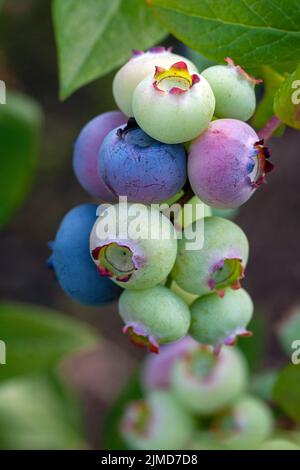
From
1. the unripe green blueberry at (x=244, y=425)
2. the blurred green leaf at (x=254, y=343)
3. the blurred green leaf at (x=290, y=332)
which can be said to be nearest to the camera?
the unripe green blueberry at (x=244, y=425)

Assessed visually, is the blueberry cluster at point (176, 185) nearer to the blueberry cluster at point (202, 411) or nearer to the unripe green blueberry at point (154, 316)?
the unripe green blueberry at point (154, 316)

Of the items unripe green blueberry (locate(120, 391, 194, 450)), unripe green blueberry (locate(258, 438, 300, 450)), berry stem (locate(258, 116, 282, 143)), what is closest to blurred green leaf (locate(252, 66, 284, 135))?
berry stem (locate(258, 116, 282, 143))

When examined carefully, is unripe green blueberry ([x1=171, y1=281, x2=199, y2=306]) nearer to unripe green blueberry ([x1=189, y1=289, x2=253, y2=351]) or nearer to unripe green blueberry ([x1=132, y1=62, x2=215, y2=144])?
unripe green blueberry ([x1=189, y1=289, x2=253, y2=351])

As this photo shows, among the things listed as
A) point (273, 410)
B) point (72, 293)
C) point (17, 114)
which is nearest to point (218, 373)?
point (273, 410)

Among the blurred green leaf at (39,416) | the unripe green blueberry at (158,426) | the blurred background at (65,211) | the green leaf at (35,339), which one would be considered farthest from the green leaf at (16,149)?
the blurred background at (65,211)

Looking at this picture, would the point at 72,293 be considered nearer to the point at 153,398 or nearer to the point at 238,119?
the point at 238,119

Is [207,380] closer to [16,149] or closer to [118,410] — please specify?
[118,410]
